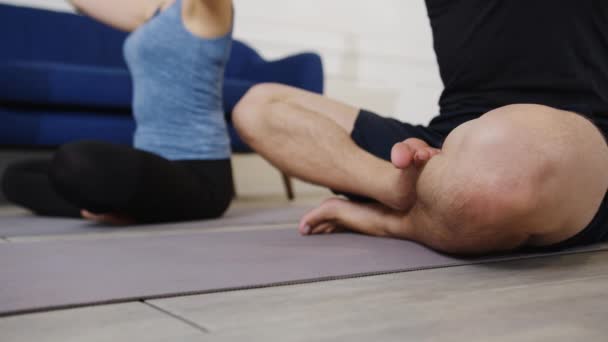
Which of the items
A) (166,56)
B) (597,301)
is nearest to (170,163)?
(166,56)

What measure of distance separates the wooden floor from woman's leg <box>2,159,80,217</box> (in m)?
1.08

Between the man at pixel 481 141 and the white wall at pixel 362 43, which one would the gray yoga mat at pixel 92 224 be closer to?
the man at pixel 481 141

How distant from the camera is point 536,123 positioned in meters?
0.86

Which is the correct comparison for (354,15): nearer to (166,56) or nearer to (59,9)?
(59,9)

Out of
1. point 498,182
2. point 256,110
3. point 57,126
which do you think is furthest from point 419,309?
point 57,126

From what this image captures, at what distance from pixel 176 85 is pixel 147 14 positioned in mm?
288

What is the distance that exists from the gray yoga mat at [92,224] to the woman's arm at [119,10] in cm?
52

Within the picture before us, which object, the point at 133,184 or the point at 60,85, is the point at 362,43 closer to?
the point at 60,85

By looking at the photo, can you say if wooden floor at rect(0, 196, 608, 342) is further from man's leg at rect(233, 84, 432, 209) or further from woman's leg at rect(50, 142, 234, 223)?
woman's leg at rect(50, 142, 234, 223)

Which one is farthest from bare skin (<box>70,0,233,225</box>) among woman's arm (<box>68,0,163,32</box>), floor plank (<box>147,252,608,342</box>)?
floor plank (<box>147,252,608,342</box>)

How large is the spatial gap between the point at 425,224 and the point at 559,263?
0.19 meters

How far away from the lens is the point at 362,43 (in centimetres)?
387

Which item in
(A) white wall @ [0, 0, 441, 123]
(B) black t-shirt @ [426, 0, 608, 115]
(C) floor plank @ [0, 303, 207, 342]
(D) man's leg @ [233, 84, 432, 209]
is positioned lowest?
(A) white wall @ [0, 0, 441, 123]

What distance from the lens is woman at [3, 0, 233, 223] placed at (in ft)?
4.52
